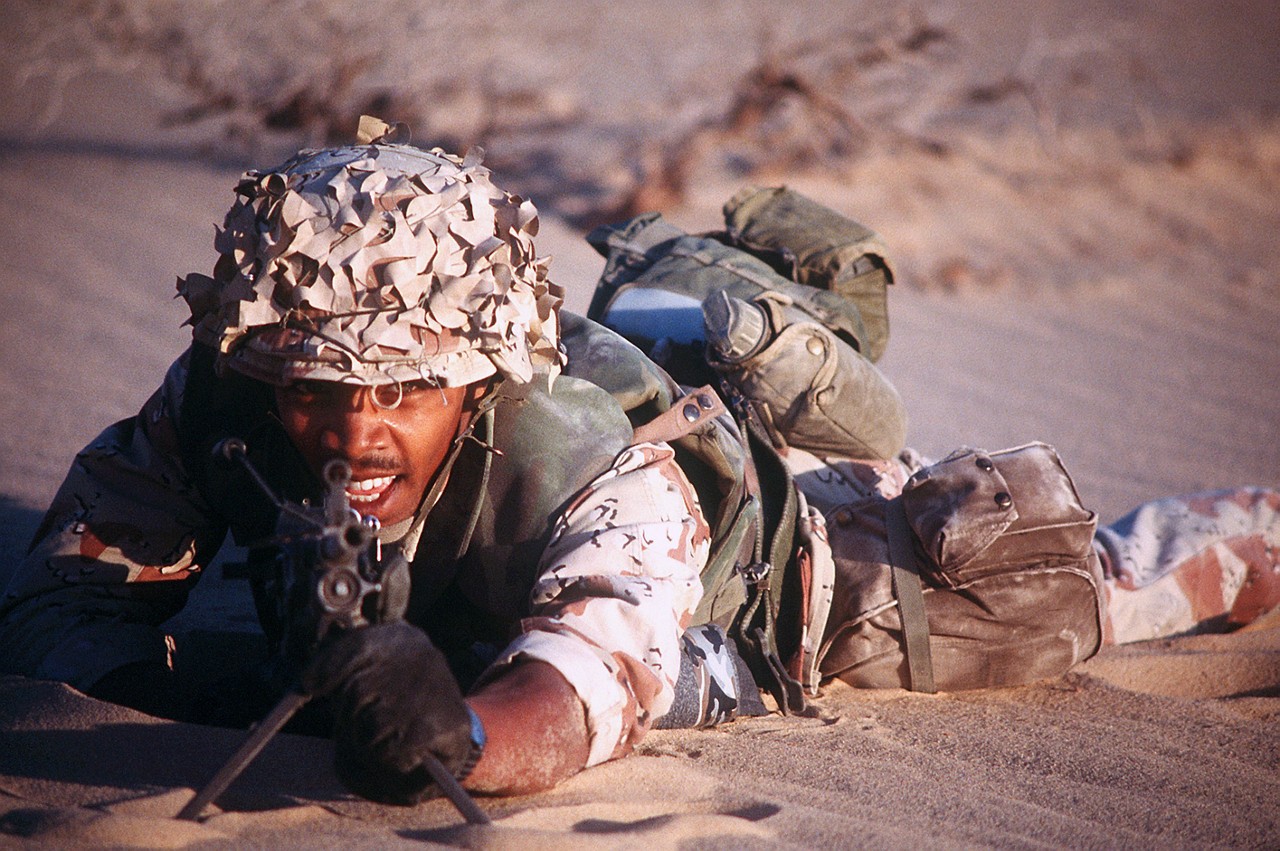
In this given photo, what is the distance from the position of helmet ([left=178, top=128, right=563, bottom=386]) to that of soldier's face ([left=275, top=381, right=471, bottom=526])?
61 mm

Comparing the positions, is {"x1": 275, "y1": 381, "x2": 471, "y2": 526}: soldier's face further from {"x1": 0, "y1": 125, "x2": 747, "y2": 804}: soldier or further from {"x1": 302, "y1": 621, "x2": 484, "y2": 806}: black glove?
{"x1": 302, "y1": 621, "x2": 484, "y2": 806}: black glove

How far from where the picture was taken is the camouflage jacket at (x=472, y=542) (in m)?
2.08

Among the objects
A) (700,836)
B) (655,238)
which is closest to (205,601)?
(655,238)

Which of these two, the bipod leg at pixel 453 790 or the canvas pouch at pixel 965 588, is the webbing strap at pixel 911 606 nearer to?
the canvas pouch at pixel 965 588

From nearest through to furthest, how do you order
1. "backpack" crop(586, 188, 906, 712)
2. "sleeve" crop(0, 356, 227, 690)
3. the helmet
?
the helmet
"sleeve" crop(0, 356, 227, 690)
"backpack" crop(586, 188, 906, 712)

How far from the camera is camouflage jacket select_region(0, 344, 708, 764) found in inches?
81.7

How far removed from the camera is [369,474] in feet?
7.37

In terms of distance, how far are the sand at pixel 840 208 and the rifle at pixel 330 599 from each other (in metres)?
0.09

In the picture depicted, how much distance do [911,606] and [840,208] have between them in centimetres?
639

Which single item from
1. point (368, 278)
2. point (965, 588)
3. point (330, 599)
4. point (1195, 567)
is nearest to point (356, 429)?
point (368, 278)

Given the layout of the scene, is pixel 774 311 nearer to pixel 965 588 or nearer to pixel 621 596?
pixel 965 588

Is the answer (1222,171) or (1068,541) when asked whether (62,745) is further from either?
(1222,171)

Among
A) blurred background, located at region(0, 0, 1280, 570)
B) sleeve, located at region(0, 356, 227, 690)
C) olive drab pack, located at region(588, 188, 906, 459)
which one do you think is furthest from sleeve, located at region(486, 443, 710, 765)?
blurred background, located at region(0, 0, 1280, 570)

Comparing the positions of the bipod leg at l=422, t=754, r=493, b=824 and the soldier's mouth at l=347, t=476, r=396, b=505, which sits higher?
the soldier's mouth at l=347, t=476, r=396, b=505
